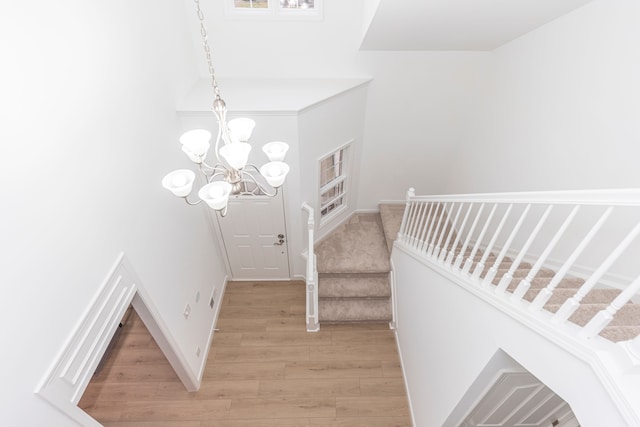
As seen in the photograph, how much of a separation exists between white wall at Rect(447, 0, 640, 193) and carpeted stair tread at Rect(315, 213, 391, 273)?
188cm

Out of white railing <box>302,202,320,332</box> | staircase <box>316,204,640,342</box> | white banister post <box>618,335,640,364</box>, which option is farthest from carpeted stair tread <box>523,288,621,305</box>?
white railing <box>302,202,320,332</box>

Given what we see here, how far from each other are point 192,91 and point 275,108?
1.20 metres

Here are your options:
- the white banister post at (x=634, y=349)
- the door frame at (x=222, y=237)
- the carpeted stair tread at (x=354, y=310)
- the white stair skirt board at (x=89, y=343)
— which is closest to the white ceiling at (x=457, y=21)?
the door frame at (x=222, y=237)

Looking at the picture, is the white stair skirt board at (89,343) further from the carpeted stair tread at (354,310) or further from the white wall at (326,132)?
the carpeted stair tread at (354,310)

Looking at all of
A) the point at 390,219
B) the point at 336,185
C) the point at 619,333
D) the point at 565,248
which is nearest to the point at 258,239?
the point at 336,185

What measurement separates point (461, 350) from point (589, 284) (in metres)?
1.27

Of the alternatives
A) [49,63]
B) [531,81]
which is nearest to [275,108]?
[49,63]

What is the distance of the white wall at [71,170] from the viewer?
144 cm

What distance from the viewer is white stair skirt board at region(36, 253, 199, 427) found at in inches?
67.2

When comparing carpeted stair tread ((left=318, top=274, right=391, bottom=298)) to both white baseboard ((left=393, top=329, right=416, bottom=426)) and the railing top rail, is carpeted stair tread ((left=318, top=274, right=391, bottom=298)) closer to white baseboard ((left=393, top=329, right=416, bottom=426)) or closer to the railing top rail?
white baseboard ((left=393, top=329, right=416, bottom=426))

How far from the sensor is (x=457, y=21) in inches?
112

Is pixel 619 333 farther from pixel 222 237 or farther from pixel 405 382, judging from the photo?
pixel 222 237

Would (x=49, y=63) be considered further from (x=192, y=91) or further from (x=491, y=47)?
(x=491, y=47)

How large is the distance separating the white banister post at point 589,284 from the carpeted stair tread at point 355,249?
3247mm
